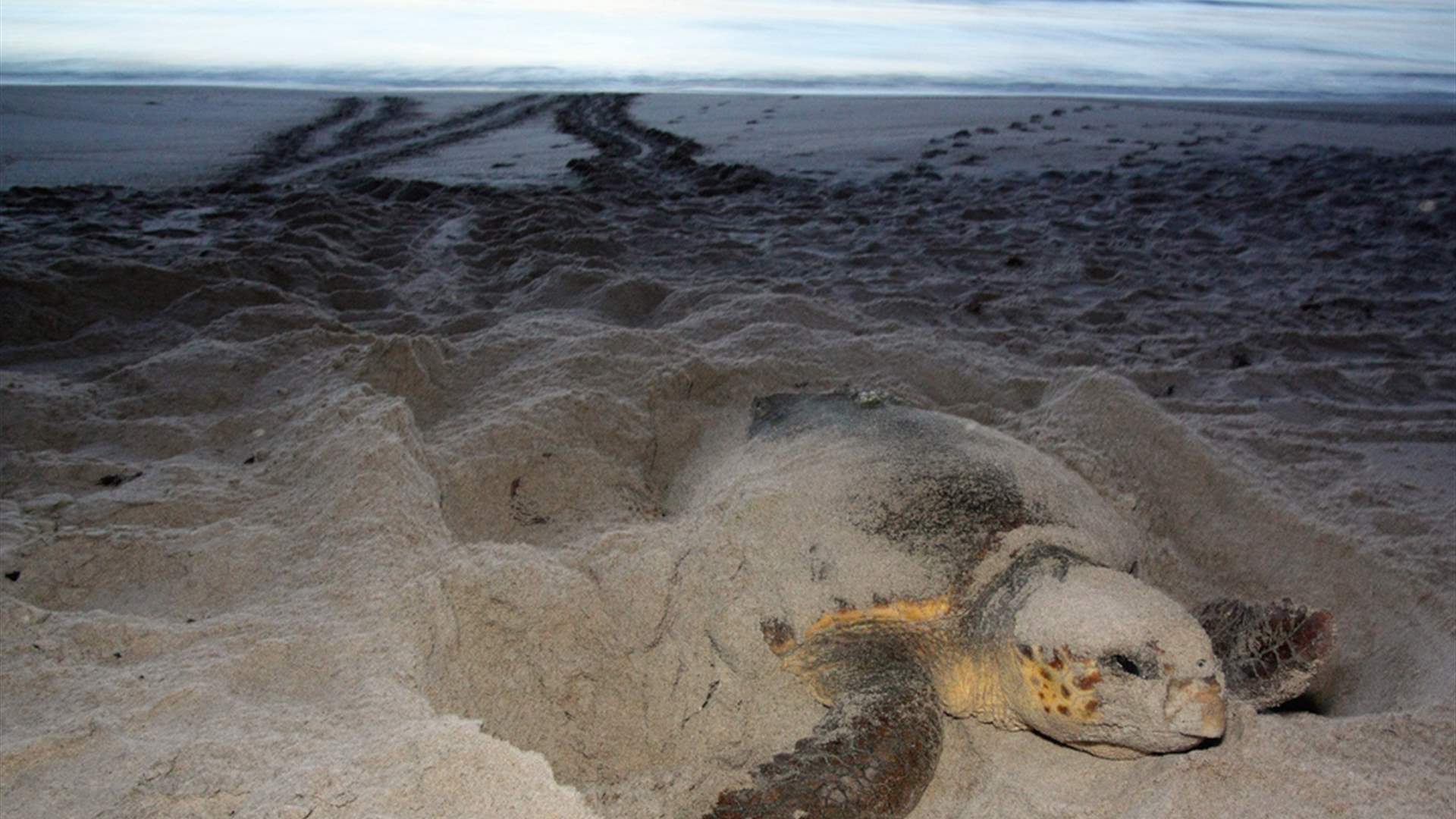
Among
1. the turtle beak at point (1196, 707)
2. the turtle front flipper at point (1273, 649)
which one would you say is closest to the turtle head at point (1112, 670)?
the turtle beak at point (1196, 707)

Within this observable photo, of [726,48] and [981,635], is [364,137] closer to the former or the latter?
[981,635]

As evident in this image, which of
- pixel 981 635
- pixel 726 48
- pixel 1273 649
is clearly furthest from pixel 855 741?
pixel 726 48

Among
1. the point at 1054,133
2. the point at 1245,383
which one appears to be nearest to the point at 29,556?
the point at 1245,383

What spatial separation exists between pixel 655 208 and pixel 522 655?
3.64m

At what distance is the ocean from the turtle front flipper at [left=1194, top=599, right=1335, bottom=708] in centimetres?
820

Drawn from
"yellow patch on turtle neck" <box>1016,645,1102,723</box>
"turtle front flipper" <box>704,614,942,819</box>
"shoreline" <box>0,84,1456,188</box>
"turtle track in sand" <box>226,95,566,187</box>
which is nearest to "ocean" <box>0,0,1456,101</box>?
"shoreline" <box>0,84,1456,188</box>

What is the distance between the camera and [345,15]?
1605 centimetres

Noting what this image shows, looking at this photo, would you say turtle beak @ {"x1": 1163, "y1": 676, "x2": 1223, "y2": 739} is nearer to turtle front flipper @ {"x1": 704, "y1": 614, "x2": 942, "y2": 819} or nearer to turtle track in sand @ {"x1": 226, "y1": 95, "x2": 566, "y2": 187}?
turtle front flipper @ {"x1": 704, "y1": 614, "x2": 942, "y2": 819}

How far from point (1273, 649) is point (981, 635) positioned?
0.57m

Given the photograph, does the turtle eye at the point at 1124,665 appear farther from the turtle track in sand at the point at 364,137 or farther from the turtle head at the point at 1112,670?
the turtle track in sand at the point at 364,137

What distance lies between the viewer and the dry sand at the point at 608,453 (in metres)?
1.33

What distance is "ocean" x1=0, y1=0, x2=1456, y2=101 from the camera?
9570 mm

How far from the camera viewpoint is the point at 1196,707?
1311mm

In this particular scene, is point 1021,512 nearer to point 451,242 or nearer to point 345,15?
point 451,242
